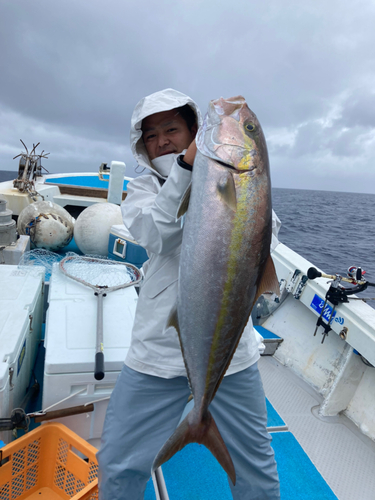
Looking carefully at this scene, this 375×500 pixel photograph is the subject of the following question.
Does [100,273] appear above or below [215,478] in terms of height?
above

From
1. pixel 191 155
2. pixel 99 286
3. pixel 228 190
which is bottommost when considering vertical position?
pixel 99 286

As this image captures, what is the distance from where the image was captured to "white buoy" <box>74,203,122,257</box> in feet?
18.0

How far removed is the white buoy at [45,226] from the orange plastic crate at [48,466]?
385 cm

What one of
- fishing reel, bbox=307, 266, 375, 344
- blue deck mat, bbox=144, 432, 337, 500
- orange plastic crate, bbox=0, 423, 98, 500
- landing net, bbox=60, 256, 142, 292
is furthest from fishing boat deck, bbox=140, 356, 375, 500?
landing net, bbox=60, 256, 142, 292

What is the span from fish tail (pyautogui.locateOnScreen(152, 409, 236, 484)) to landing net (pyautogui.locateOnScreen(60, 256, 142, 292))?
1865 millimetres

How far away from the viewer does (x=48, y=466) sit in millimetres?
2240

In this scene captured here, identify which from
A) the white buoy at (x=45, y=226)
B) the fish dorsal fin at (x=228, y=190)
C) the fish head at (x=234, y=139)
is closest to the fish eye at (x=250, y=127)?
the fish head at (x=234, y=139)

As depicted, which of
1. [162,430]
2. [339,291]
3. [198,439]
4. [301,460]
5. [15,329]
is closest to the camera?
[198,439]

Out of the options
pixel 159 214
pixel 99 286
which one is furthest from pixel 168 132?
pixel 99 286

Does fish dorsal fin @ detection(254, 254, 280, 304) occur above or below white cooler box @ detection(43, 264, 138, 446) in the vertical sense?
above

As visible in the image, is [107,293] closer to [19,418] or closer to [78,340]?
[78,340]

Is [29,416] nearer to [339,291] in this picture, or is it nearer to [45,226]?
[339,291]

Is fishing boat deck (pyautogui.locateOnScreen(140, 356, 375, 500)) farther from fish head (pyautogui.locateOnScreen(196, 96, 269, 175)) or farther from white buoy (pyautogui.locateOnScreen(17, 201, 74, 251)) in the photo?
white buoy (pyautogui.locateOnScreen(17, 201, 74, 251))

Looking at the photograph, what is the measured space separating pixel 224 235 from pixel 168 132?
0.88 meters
